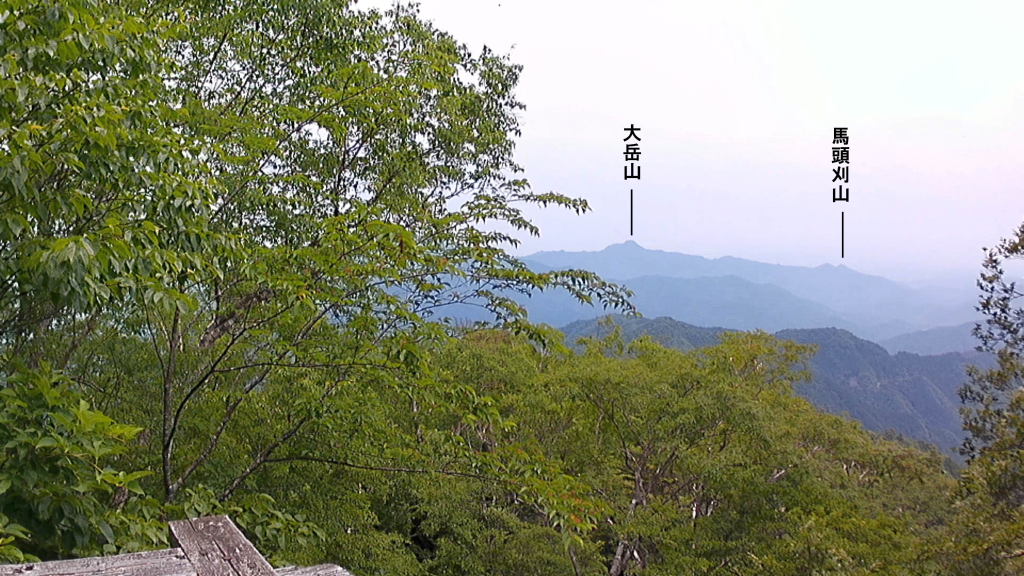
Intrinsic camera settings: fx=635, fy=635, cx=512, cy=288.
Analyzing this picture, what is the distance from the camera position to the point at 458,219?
17.9ft

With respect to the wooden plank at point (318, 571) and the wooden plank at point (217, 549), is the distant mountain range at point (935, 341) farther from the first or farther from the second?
the wooden plank at point (217, 549)

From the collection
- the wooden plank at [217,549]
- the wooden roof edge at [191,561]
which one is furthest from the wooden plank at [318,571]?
the wooden plank at [217,549]

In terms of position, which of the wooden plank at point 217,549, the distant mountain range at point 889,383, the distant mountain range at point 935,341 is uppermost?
the wooden plank at point 217,549

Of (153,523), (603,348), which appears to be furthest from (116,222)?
(603,348)

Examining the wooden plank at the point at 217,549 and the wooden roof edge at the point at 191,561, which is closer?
the wooden roof edge at the point at 191,561

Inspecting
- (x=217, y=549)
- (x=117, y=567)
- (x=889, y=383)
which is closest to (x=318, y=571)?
(x=217, y=549)

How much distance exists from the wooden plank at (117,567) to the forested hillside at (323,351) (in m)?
0.03

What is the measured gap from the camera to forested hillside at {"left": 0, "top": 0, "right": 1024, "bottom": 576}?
2654mm

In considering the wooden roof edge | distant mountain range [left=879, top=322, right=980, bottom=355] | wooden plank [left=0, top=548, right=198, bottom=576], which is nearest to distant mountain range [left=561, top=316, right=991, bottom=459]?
distant mountain range [left=879, top=322, right=980, bottom=355]

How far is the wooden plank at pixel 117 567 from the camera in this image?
137cm

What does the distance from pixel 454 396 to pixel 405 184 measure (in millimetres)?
2790

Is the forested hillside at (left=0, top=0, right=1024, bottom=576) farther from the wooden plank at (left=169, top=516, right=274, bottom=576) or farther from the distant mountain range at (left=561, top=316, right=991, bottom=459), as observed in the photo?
the distant mountain range at (left=561, top=316, right=991, bottom=459)

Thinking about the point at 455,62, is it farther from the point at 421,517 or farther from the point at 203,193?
the point at 421,517

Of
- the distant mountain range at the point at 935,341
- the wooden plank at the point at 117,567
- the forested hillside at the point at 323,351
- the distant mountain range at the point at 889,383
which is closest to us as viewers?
the wooden plank at the point at 117,567
